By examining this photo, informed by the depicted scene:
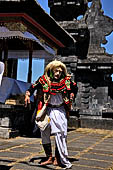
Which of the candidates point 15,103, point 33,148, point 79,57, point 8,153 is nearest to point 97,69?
point 79,57

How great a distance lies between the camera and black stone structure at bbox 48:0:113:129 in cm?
1087

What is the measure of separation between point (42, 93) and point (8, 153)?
154 centimetres

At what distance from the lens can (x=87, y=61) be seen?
36.3 feet

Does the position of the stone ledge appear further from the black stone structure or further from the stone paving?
the stone paving

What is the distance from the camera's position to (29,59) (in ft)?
30.9

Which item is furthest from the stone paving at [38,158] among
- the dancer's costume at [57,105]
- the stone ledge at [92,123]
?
the stone ledge at [92,123]

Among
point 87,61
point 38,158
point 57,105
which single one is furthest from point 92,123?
point 57,105

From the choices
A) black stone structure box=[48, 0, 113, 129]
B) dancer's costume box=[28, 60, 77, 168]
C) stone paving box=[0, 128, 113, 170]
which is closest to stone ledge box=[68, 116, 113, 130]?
black stone structure box=[48, 0, 113, 129]

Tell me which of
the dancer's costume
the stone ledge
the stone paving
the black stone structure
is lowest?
the stone paving

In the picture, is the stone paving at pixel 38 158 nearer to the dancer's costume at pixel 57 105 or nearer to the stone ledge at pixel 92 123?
the dancer's costume at pixel 57 105

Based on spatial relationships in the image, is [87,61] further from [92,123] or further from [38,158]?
[38,158]

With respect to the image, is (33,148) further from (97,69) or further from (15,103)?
(97,69)

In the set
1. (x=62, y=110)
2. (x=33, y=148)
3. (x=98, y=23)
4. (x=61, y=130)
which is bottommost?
(x=33, y=148)

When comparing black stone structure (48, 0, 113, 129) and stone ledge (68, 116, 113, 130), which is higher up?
black stone structure (48, 0, 113, 129)
